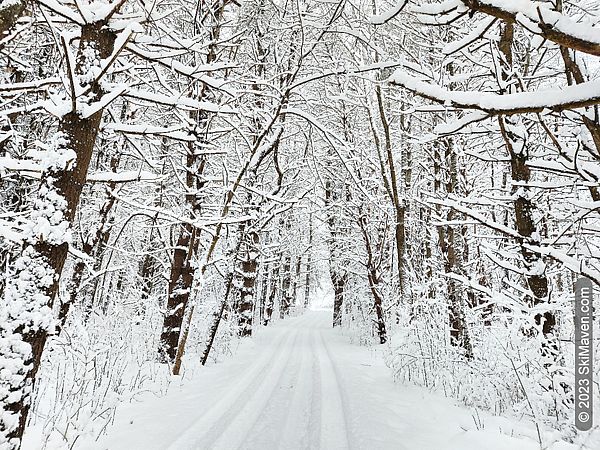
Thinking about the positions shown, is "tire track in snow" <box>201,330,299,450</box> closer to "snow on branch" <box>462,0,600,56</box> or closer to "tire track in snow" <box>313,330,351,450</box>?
"tire track in snow" <box>313,330,351,450</box>

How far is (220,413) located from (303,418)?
1.15 metres

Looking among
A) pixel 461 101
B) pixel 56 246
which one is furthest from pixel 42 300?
pixel 461 101

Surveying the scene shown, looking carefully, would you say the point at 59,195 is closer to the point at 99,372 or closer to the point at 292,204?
the point at 99,372

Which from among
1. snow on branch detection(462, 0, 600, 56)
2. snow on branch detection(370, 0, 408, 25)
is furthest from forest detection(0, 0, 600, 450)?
snow on branch detection(370, 0, 408, 25)

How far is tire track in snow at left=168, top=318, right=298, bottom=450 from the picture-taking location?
13.4 ft

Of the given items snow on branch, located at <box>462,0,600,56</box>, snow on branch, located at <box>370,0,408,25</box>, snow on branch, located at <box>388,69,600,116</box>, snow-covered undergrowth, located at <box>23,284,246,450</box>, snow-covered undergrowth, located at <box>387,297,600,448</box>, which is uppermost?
snow on branch, located at <box>370,0,408,25</box>

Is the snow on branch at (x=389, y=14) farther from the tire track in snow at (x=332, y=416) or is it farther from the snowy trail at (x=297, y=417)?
the tire track in snow at (x=332, y=416)

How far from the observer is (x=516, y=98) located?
1.90 meters

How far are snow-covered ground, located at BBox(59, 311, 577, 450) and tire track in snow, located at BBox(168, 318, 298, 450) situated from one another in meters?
0.01

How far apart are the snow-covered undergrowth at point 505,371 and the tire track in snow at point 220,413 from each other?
9.94ft

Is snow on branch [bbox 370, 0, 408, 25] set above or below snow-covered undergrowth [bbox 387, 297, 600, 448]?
above

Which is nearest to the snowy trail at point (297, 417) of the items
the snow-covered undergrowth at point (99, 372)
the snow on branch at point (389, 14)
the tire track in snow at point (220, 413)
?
the tire track in snow at point (220, 413)

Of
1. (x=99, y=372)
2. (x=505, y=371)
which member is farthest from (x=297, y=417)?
(x=99, y=372)

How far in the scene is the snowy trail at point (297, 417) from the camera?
4.14 m
